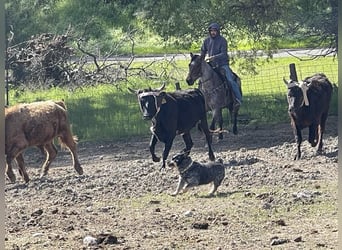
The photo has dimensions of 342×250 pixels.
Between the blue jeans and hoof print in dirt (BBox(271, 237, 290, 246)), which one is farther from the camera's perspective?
the blue jeans

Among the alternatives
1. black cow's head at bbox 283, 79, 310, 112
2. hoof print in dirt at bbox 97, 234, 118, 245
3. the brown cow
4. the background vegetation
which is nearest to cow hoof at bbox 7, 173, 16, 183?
the brown cow

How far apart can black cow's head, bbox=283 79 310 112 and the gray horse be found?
246 cm

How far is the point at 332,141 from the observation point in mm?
17547

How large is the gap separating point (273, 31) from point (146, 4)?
2902 mm

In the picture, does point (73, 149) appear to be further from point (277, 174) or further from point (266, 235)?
point (266, 235)

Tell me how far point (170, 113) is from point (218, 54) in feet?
10.6

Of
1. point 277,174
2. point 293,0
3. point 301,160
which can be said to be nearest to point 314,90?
point 301,160

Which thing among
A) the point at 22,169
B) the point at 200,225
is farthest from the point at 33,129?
the point at 200,225

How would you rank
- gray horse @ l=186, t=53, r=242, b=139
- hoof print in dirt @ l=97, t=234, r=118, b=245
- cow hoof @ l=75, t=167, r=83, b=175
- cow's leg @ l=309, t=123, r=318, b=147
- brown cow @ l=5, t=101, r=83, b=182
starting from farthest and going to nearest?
gray horse @ l=186, t=53, r=242, b=139, cow's leg @ l=309, t=123, r=318, b=147, cow hoof @ l=75, t=167, r=83, b=175, brown cow @ l=5, t=101, r=83, b=182, hoof print in dirt @ l=97, t=234, r=118, b=245

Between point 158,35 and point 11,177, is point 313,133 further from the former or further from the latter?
point 158,35

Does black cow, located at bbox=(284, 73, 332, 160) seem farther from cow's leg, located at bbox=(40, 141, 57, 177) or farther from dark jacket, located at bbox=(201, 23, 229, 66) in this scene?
cow's leg, located at bbox=(40, 141, 57, 177)

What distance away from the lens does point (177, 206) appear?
11969 mm

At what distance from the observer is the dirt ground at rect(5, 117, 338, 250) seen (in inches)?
392

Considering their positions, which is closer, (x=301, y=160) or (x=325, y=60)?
(x=301, y=160)
